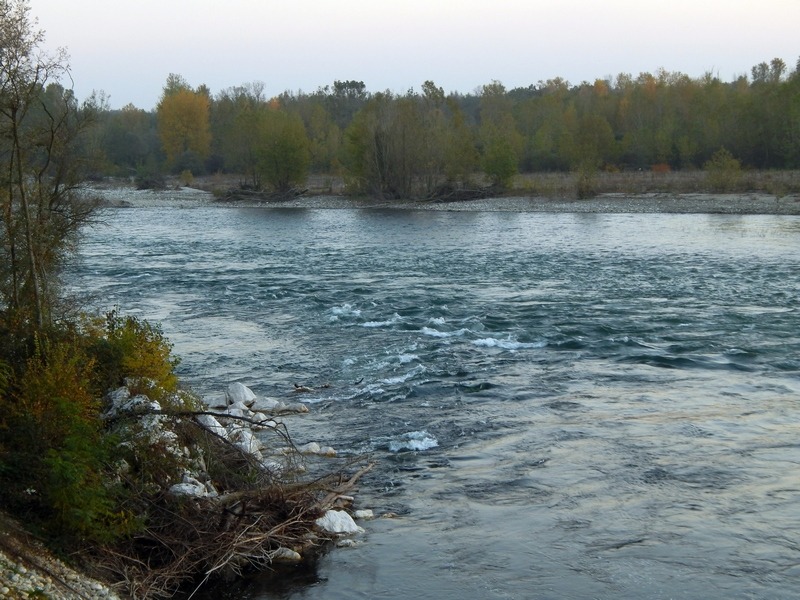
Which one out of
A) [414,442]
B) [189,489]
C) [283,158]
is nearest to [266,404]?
[414,442]

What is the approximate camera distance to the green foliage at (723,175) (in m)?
65.4

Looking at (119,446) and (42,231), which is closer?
(119,446)

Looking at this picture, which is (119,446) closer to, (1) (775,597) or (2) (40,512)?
(2) (40,512)

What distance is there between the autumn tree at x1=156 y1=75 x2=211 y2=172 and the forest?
135 millimetres

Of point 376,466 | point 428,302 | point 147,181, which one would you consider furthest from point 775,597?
point 147,181

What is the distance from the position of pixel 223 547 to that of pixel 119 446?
169 centimetres

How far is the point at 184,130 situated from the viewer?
386 feet

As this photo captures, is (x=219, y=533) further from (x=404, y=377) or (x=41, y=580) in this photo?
(x=404, y=377)

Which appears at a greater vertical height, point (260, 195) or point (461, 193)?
point (260, 195)

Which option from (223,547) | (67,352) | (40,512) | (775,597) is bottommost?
(775,597)

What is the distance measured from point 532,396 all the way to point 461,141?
61.2 metres

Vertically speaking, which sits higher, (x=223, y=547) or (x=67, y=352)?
(x=67, y=352)

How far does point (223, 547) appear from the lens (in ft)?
29.6

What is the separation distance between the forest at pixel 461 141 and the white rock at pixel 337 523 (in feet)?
174
